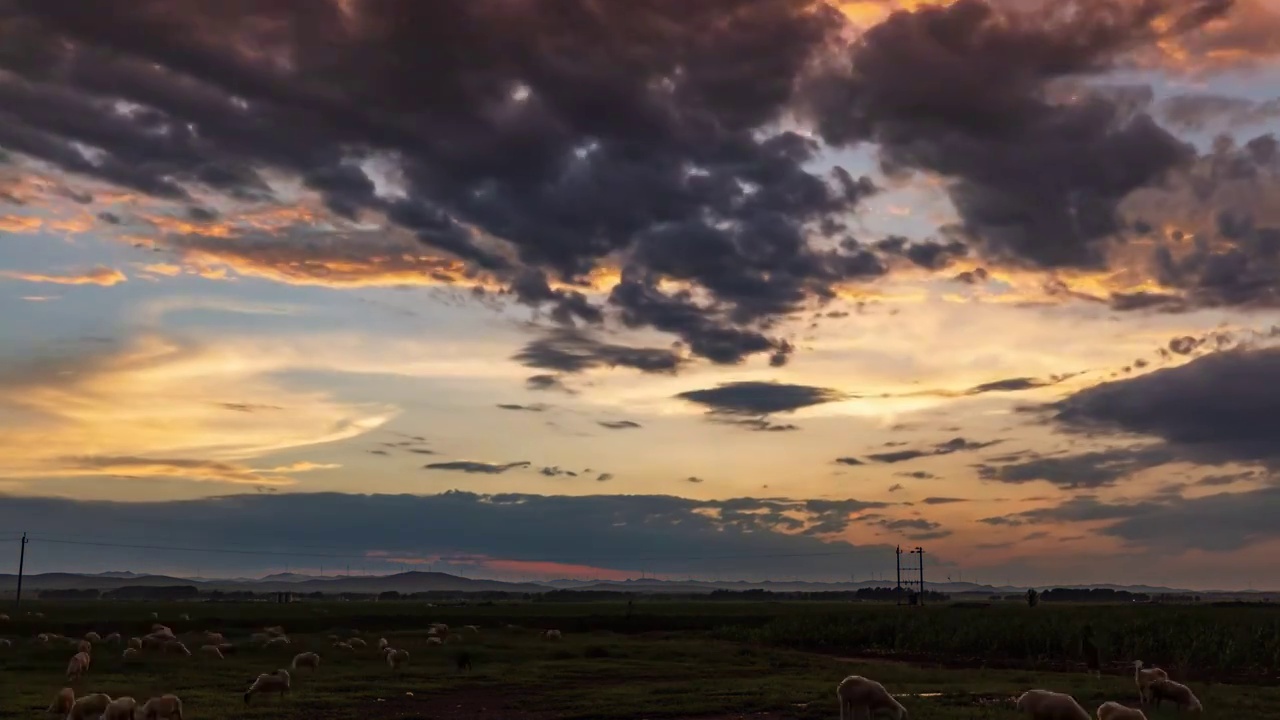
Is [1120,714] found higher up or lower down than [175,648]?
higher up

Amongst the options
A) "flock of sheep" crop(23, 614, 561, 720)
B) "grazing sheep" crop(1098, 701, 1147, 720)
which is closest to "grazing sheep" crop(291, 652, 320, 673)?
"flock of sheep" crop(23, 614, 561, 720)

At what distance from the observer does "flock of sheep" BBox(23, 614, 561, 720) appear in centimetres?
2675

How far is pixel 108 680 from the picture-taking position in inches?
1580

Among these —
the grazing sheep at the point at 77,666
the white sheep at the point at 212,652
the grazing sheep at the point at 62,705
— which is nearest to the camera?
the grazing sheep at the point at 62,705

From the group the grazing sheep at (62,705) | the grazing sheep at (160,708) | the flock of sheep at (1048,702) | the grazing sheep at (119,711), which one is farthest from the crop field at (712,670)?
the grazing sheep at (119,711)

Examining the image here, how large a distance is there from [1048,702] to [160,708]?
2180 centimetres

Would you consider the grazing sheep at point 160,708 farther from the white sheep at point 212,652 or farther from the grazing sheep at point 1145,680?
the grazing sheep at point 1145,680

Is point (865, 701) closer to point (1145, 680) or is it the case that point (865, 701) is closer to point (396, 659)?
point (1145, 680)

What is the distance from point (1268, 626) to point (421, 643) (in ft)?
151

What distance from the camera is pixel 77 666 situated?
40969 mm

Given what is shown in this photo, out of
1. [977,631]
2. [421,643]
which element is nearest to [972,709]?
[977,631]

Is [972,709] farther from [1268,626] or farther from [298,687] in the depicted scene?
[1268,626]

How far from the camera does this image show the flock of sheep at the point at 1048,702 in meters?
23.5

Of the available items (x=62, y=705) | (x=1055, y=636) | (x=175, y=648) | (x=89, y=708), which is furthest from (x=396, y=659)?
(x=1055, y=636)
